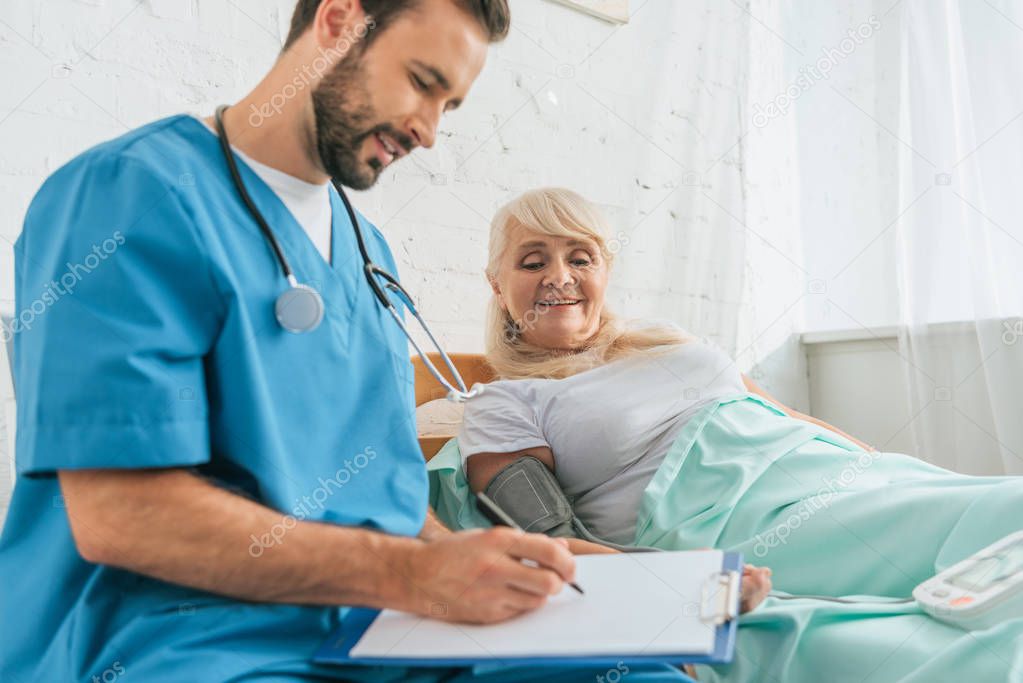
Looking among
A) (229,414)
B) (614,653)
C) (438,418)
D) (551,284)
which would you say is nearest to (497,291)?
(551,284)

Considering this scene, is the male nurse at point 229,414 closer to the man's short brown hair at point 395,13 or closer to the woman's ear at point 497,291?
the man's short brown hair at point 395,13

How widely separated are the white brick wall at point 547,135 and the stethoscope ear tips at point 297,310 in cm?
62

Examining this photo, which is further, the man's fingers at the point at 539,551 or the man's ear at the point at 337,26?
the man's ear at the point at 337,26

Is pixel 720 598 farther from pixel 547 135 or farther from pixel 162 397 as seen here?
pixel 547 135

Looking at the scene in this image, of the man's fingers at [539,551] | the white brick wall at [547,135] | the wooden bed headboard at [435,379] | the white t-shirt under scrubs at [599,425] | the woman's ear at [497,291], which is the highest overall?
the white brick wall at [547,135]

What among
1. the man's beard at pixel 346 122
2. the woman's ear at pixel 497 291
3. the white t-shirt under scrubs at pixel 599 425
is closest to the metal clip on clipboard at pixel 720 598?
the man's beard at pixel 346 122

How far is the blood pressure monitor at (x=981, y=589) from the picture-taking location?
2.54 feet

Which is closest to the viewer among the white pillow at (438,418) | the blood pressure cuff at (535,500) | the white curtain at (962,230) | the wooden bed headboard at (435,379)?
the blood pressure cuff at (535,500)

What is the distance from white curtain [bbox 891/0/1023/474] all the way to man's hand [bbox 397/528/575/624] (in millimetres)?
1553

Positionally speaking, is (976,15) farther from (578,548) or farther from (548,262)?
(578,548)

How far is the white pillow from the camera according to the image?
5.32 ft

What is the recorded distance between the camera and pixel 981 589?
81cm

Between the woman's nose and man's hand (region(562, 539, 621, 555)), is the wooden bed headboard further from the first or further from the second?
man's hand (region(562, 539, 621, 555))

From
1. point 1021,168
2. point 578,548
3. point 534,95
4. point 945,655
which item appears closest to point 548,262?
point 534,95
